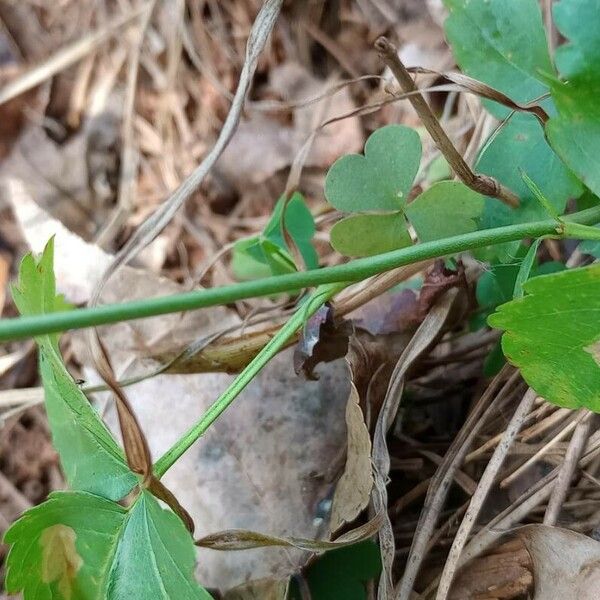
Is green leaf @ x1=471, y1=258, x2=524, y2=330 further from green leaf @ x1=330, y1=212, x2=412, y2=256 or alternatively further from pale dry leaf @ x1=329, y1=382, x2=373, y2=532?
pale dry leaf @ x1=329, y1=382, x2=373, y2=532

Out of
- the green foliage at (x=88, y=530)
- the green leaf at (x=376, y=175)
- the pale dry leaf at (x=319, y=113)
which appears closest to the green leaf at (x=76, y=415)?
the green foliage at (x=88, y=530)

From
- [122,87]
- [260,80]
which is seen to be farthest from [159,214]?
[122,87]

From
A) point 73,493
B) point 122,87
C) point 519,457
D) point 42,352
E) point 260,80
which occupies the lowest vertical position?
point 519,457

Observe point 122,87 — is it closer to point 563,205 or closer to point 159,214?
point 159,214

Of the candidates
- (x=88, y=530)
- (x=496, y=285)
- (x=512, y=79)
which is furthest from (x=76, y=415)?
(x=512, y=79)

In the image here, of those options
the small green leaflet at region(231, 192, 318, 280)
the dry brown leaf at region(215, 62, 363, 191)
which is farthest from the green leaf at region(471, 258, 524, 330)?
the dry brown leaf at region(215, 62, 363, 191)
